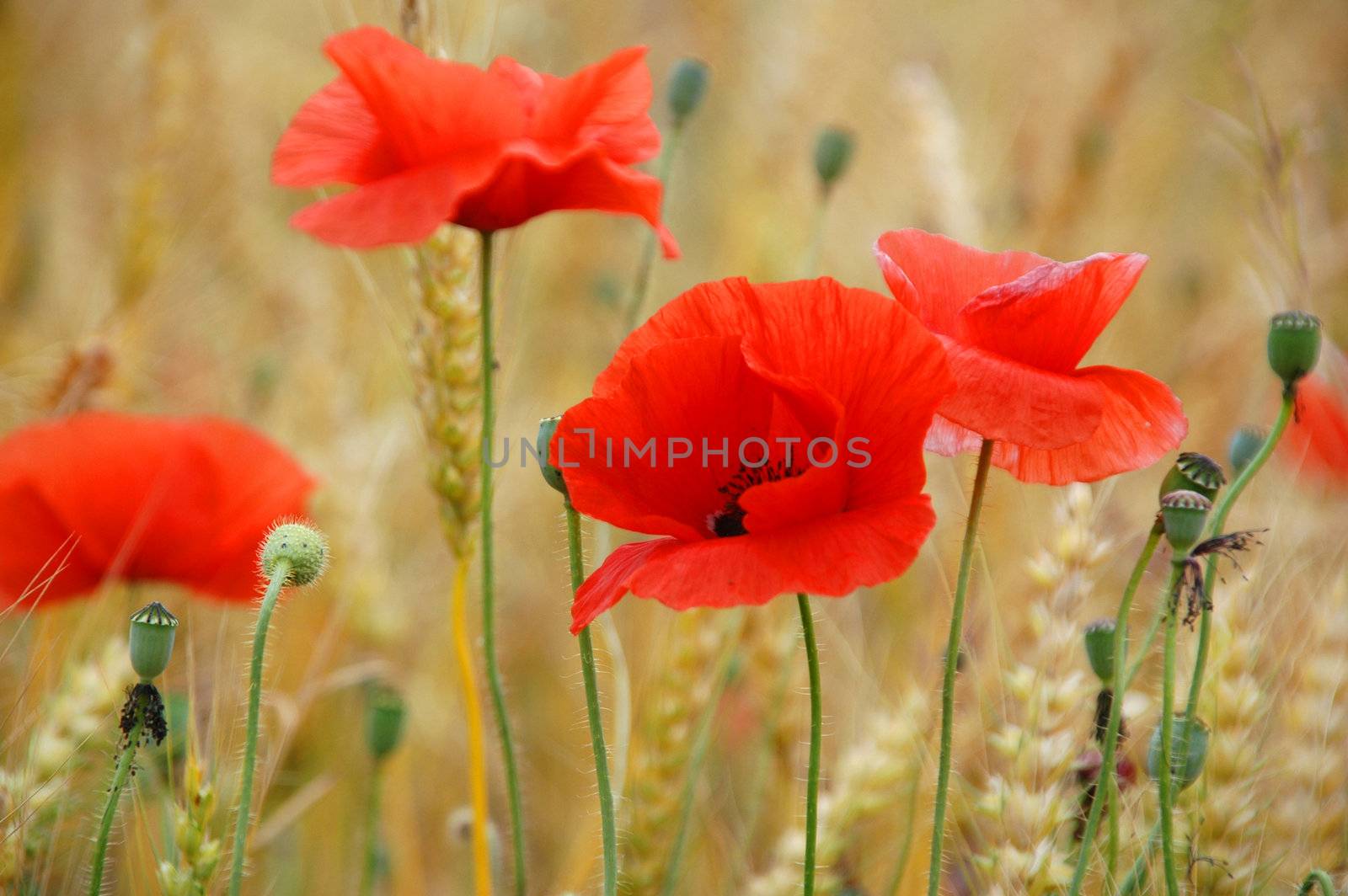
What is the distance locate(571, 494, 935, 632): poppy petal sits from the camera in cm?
47

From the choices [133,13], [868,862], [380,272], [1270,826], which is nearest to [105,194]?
[133,13]

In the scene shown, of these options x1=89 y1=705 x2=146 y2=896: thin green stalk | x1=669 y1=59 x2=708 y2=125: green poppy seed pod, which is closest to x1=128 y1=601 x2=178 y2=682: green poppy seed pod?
x1=89 y1=705 x2=146 y2=896: thin green stalk

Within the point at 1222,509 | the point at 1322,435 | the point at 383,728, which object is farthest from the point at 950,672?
the point at 1322,435

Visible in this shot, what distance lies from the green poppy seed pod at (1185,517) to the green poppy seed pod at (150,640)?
1.62ft

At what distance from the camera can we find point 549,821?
1.41 metres

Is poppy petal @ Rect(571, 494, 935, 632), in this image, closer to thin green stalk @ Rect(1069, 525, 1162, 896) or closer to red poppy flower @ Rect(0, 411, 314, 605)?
thin green stalk @ Rect(1069, 525, 1162, 896)

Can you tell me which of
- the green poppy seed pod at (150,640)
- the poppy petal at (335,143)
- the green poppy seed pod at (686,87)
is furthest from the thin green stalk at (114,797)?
the green poppy seed pod at (686,87)

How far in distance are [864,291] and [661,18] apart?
2.41 metres

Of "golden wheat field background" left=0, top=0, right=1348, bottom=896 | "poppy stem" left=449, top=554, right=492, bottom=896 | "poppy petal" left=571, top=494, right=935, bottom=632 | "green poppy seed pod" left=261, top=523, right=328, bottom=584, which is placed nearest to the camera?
"poppy petal" left=571, top=494, right=935, bottom=632

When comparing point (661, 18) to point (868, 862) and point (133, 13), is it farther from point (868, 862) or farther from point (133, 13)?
point (868, 862)

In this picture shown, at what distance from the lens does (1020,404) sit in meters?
0.52

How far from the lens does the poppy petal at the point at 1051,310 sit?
0.54m

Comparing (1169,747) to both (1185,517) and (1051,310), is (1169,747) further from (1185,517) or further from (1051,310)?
(1051,310)

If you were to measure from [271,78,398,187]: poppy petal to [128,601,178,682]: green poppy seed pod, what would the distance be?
25 cm
